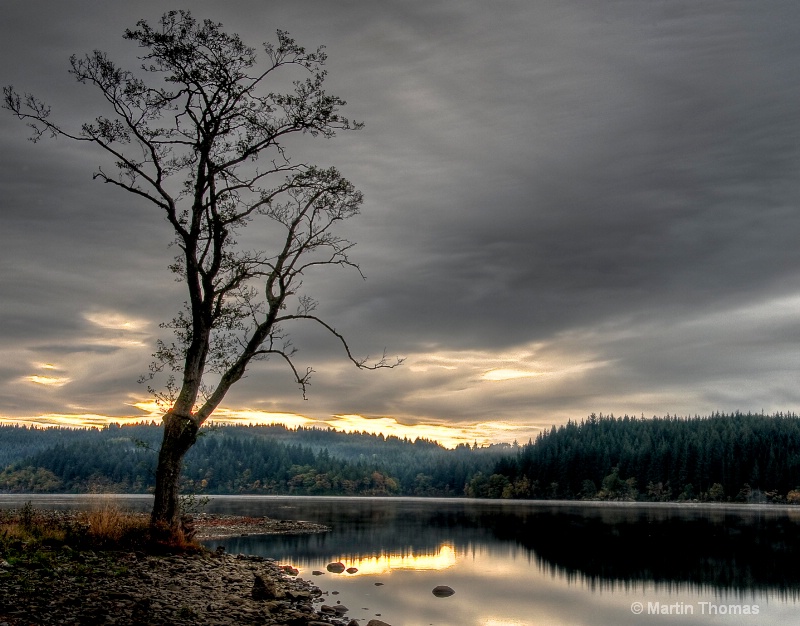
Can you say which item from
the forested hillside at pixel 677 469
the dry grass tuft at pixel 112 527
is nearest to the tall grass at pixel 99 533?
the dry grass tuft at pixel 112 527

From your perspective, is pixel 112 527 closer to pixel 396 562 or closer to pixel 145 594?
pixel 145 594

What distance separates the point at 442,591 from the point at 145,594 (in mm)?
14633

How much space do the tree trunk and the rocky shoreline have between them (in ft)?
5.24

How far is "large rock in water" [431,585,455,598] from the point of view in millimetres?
26198

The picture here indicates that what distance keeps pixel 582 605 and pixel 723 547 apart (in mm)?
26895

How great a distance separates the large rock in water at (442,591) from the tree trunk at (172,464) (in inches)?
414

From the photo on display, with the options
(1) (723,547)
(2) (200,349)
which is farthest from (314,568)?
(1) (723,547)

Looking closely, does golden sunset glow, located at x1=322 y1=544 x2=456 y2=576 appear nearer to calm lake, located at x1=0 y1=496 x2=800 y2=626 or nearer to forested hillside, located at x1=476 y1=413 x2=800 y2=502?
calm lake, located at x1=0 y1=496 x2=800 y2=626

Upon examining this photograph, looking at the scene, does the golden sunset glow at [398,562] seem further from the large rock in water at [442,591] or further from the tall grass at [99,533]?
the tall grass at [99,533]

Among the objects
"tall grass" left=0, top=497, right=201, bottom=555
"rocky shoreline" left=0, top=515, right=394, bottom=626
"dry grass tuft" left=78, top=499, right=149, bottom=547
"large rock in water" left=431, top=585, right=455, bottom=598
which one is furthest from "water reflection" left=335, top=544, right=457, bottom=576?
"dry grass tuft" left=78, top=499, right=149, bottom=547

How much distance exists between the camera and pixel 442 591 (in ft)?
87.3

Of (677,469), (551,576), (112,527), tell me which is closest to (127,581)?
(112,527)

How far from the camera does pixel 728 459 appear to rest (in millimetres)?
162375

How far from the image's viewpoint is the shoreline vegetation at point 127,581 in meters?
13.0
